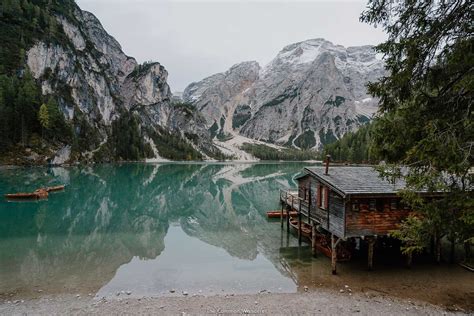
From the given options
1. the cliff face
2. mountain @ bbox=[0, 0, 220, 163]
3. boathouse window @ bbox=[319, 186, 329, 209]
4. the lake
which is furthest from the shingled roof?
the cliff face

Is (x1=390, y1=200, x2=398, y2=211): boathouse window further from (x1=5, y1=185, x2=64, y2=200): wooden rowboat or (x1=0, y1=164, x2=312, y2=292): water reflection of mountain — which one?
(x1=5, y1=185, x2=64, y2=200): wooden rowboat

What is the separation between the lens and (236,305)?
15.5m

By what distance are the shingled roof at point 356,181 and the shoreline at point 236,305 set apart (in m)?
5.68

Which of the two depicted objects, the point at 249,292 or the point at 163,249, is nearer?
the point at 249,292

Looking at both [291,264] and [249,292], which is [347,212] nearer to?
[291,264]

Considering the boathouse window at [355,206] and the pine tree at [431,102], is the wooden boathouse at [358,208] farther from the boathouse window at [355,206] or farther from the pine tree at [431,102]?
the pine tree at [431,102]

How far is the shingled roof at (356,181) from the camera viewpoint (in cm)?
1938

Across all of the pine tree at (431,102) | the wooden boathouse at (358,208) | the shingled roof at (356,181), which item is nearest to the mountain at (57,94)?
the shingled roof at (356,181)

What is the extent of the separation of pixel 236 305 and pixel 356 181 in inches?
414

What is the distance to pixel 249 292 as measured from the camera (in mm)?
17469

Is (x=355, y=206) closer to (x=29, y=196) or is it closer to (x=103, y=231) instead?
(x=103, y=231)

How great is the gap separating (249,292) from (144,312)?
17.7 ft

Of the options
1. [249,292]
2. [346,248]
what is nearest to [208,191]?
[346,248]

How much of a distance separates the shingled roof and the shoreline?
568cm
